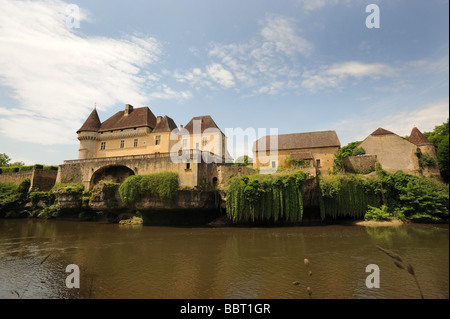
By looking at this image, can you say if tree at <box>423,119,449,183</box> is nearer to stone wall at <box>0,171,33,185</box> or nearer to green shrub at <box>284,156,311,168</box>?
green shrub at <box>284,156,311,168</box>

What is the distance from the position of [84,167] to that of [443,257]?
33.6 m

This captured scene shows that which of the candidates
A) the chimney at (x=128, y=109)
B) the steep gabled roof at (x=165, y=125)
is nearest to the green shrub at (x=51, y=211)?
the steep gabled roof at (x=165, y=125)

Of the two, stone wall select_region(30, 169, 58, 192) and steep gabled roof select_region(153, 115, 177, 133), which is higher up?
steep gabled roof select_region(153, 115, 177, 133)

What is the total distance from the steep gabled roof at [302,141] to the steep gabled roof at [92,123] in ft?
75.2

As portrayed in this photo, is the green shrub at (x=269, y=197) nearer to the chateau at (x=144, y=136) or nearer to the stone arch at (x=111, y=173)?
the chateau at (x=144, y=136)

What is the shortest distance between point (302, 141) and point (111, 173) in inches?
953

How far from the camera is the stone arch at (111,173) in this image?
29.1 m

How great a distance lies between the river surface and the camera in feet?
26.3

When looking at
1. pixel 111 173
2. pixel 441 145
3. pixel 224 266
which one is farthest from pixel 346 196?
pixel 111 173

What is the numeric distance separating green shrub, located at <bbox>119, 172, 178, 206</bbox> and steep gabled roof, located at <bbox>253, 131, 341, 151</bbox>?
12253mm

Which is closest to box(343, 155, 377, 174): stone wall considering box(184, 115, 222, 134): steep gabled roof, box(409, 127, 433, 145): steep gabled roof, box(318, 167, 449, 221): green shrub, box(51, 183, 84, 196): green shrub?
box(318, 167, 449, 221): green shrub

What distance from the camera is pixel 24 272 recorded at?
10.4 meters

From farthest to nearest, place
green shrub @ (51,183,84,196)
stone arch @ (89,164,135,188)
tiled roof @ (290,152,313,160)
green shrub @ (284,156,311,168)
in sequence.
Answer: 1. stone arch @ (89,164,135,188)
2. green shrub @ (51,183,84,196)
3. tiled roof @ (290,152,313,160)
4. green shrub @ (284,156,311,168)
